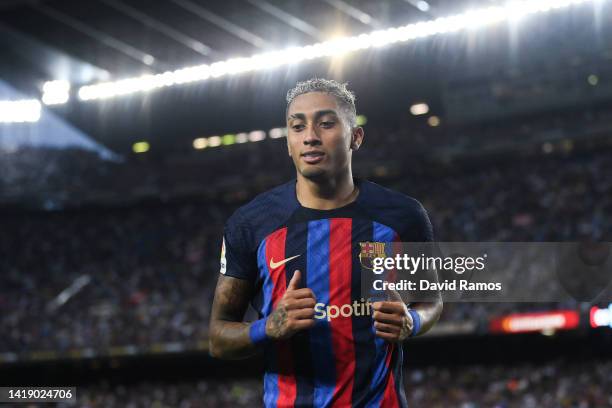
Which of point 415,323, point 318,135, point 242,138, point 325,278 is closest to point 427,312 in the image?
point 415,323

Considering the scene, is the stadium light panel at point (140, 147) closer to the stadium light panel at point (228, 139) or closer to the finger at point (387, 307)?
the stadium light panel at point (228, 139)

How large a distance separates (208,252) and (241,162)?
13.7 feet

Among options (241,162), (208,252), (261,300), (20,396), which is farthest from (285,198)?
(241,162)

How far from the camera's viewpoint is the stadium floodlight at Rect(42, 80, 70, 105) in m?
24.8

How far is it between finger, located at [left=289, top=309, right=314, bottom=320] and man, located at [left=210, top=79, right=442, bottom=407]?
0.02m

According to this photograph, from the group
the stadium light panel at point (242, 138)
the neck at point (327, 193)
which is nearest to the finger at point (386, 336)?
the neck at point (327, 193)

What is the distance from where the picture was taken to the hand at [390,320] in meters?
2.47

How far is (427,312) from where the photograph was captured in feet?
9.52

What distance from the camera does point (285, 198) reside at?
2975mm

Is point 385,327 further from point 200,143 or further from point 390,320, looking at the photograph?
point 200,143

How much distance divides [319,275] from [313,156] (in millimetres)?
443

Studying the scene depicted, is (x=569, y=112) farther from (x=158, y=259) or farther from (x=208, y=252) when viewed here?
(x=158, y=259)

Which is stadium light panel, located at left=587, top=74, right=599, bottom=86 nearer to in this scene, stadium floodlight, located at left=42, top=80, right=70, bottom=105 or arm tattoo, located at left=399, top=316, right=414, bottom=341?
stadium floodlight, located at left=42, top=80, right=70, bottom=105

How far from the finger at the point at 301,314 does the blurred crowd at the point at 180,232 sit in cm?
1661
